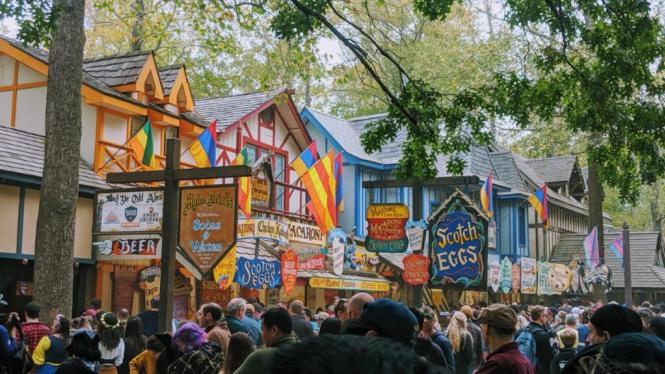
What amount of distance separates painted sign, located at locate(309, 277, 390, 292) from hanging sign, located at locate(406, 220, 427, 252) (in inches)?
274

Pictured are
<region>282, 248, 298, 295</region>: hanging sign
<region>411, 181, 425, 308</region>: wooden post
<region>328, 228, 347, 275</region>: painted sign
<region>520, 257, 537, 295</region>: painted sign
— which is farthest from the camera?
<region>520, 257, 537, 295</region>: painted sign

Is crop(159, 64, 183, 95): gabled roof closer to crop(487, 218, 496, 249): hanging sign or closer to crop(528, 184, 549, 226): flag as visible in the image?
crop(528, 184, 549, 226): flag

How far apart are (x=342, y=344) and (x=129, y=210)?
12.0 metres

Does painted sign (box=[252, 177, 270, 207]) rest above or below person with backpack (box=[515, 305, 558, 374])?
above

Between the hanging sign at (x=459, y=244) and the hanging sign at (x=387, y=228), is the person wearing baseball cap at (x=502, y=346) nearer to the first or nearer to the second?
the hanging sign at (x=459, y=244)

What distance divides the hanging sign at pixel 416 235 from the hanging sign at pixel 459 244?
94cm

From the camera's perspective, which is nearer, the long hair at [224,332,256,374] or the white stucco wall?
the long hair at [224,332,256,374]

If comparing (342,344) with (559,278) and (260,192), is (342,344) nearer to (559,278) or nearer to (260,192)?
(260,192)

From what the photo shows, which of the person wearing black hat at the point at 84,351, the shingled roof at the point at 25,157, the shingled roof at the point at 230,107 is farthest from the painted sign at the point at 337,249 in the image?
the person wearing black hat at the point at 84,351

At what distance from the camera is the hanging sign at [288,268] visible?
63.3ft

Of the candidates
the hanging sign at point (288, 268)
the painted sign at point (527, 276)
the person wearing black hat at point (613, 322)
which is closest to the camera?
the person wearing black hat at point (613, 322)

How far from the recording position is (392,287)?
89.1 ft

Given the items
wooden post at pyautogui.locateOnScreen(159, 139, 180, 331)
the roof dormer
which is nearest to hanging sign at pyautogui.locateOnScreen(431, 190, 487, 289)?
wooden post at pyautogui.locateOnScreen(159, 139, 180, 331)

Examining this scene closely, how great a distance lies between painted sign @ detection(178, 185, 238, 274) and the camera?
39.1 feet
